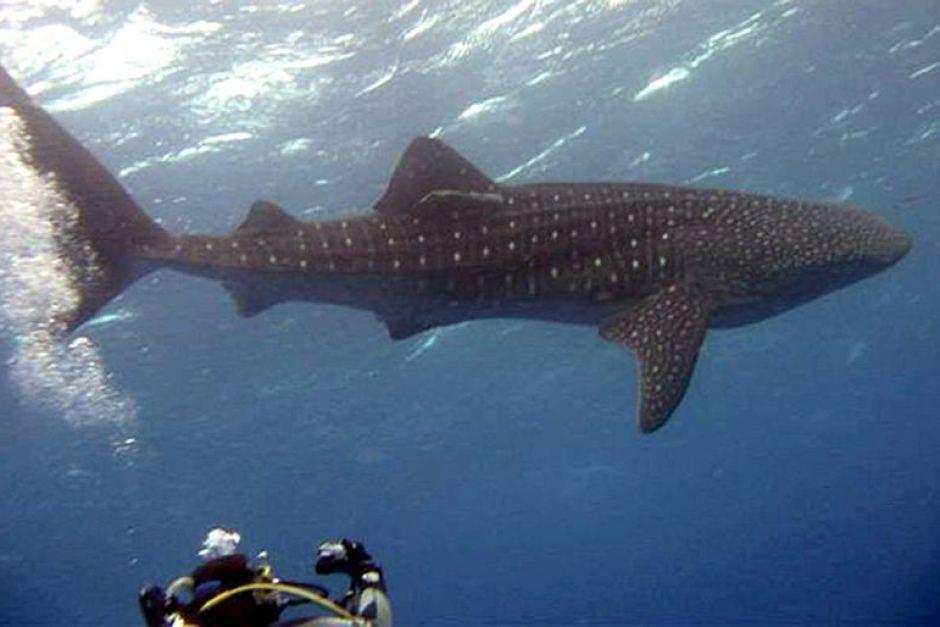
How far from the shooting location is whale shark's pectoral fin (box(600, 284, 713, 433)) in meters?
7.20

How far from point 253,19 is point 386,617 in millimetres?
10007

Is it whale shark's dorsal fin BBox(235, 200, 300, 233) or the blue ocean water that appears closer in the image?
whale shark's dorsal fin BBox(235, 200, 300, 233)

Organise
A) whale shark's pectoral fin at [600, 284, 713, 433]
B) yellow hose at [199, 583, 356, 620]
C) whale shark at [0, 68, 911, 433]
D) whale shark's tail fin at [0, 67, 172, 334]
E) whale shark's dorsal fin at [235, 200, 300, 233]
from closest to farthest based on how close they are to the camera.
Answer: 1. yellow hose at [199, 583, 356, 620]
2. whale shark's tail fin at [0, 67, 172, 334]
3. whale shark's pectoral fin at [600, 284, 713, 433]
4. whale shark at [0, 68, 911, 433]
5. whale shark's dorsal fin at [235, 200, 300, 233]

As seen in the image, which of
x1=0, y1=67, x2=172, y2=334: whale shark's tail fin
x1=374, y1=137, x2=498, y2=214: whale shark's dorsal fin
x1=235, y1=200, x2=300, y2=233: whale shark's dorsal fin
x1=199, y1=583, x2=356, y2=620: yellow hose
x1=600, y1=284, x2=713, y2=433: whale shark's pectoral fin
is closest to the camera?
x1=199, y1=583, x2=356, y2=620: yellow hose

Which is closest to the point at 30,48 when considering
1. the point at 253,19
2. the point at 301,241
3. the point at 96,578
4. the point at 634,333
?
the point at 253,19

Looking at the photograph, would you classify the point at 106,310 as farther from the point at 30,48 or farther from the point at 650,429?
the point at 650,429

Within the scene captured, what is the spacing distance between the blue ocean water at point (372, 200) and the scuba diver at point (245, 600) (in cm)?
888

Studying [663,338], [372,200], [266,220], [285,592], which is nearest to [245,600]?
[285,592]

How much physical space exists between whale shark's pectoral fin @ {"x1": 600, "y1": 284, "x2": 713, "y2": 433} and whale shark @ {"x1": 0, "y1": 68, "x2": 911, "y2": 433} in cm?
1

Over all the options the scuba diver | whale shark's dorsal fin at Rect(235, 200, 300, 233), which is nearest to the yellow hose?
the scuba diver

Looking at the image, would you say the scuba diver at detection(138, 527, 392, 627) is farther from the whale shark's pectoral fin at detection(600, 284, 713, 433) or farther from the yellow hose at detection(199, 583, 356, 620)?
the whale shark's pectoral fin at detection(600, 284, 713, 433)

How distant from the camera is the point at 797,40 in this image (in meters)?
17.3

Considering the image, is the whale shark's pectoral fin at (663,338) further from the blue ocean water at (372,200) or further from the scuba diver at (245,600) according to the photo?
the blue ocean water at (372,200)

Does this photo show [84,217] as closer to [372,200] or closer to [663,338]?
[663,338]
